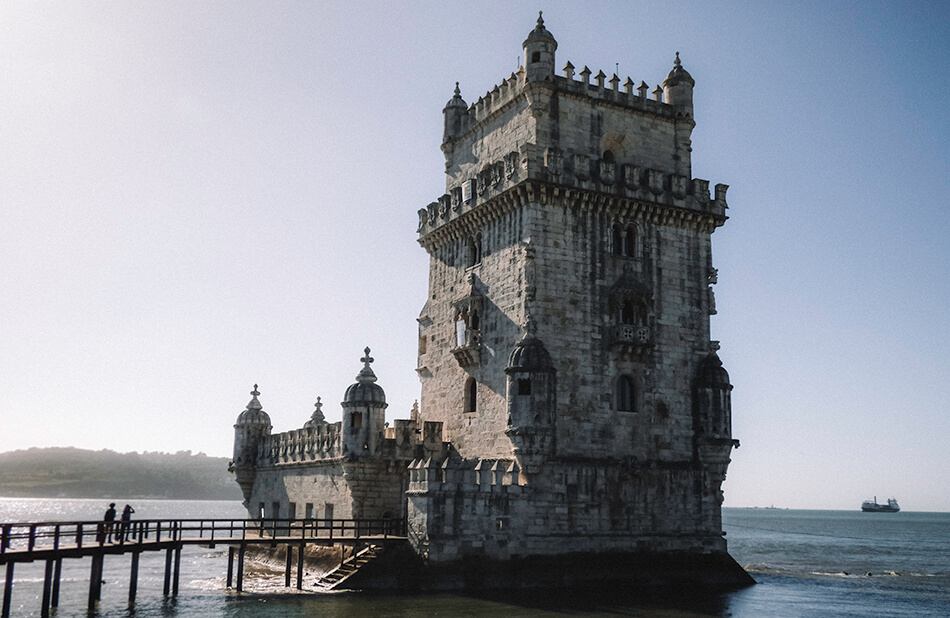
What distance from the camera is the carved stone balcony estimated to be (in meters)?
38.5

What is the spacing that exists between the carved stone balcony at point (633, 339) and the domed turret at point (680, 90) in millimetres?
11370

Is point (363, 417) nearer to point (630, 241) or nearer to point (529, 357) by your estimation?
point (529, 357)

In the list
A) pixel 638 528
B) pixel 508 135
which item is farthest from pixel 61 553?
pixel 508 135

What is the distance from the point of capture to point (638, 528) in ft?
Result: 125

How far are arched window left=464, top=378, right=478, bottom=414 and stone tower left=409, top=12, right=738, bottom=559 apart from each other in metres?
0.07

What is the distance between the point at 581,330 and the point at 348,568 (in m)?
13.5

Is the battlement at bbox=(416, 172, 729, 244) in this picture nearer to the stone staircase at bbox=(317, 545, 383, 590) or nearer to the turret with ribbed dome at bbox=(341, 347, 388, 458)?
the turret with ribbed dome at bbox=(341, 347, 388, 458)

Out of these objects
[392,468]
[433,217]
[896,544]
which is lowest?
[896,544]

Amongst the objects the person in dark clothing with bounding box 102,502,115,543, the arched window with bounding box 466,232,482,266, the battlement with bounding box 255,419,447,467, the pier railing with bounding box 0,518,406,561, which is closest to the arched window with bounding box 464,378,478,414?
the battlement with bounding box 255,419,447,467

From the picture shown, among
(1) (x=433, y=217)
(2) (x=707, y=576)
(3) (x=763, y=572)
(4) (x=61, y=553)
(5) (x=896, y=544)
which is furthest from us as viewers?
(5) (x=896, y=544)

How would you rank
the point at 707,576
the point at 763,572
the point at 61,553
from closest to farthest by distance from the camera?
1. the point at 61,553
2. the point at 707,576
3. the point at 763,572


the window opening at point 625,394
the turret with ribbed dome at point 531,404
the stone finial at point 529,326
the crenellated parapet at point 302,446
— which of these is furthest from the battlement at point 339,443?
the window opening at point 625,394

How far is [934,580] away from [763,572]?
1090cm

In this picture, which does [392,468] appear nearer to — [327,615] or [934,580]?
[327,615]
